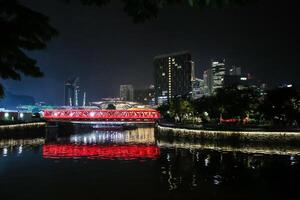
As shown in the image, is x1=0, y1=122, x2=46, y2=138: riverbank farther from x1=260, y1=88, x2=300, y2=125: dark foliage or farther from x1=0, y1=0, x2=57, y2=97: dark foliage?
x1=0, y1=0, x2=57, y2=97: dark foliage

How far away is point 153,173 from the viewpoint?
37219 millimetres

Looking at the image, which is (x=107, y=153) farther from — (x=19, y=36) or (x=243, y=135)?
(x=19, y=36)

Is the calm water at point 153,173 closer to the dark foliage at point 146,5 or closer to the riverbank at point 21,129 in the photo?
the riverbank at point 21,129

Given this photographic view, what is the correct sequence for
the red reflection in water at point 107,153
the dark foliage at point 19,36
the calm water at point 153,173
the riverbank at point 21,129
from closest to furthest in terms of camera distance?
the dark foliage at point 19,36 → the calm water at point 153,173 → the red reflection in water at point 107,153 → the riverbank at point 21,129

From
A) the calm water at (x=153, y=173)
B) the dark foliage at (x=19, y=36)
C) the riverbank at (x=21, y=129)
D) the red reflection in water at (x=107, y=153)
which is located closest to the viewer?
the dark foliage at (x=19, y=36)

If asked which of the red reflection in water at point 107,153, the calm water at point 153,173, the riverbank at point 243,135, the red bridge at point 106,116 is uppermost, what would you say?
the red bridge at point 106,116

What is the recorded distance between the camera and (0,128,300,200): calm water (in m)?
28.4

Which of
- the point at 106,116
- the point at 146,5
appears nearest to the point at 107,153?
the point at 106,116

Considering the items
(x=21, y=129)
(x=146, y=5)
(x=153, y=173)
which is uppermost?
(x=146, y=5)

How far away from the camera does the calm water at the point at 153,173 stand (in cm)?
2838

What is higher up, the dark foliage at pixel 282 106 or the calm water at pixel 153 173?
the dark foliage at pixel 282 106

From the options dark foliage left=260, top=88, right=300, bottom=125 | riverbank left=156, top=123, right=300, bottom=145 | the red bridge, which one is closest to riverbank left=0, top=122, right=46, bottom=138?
the red bridge

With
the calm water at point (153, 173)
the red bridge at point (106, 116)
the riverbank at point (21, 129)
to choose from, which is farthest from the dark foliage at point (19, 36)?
the red bridge at point (106, 116)

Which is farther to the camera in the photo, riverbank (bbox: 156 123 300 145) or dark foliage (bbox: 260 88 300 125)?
dark foliage (bbox: 260 88 300 125)
